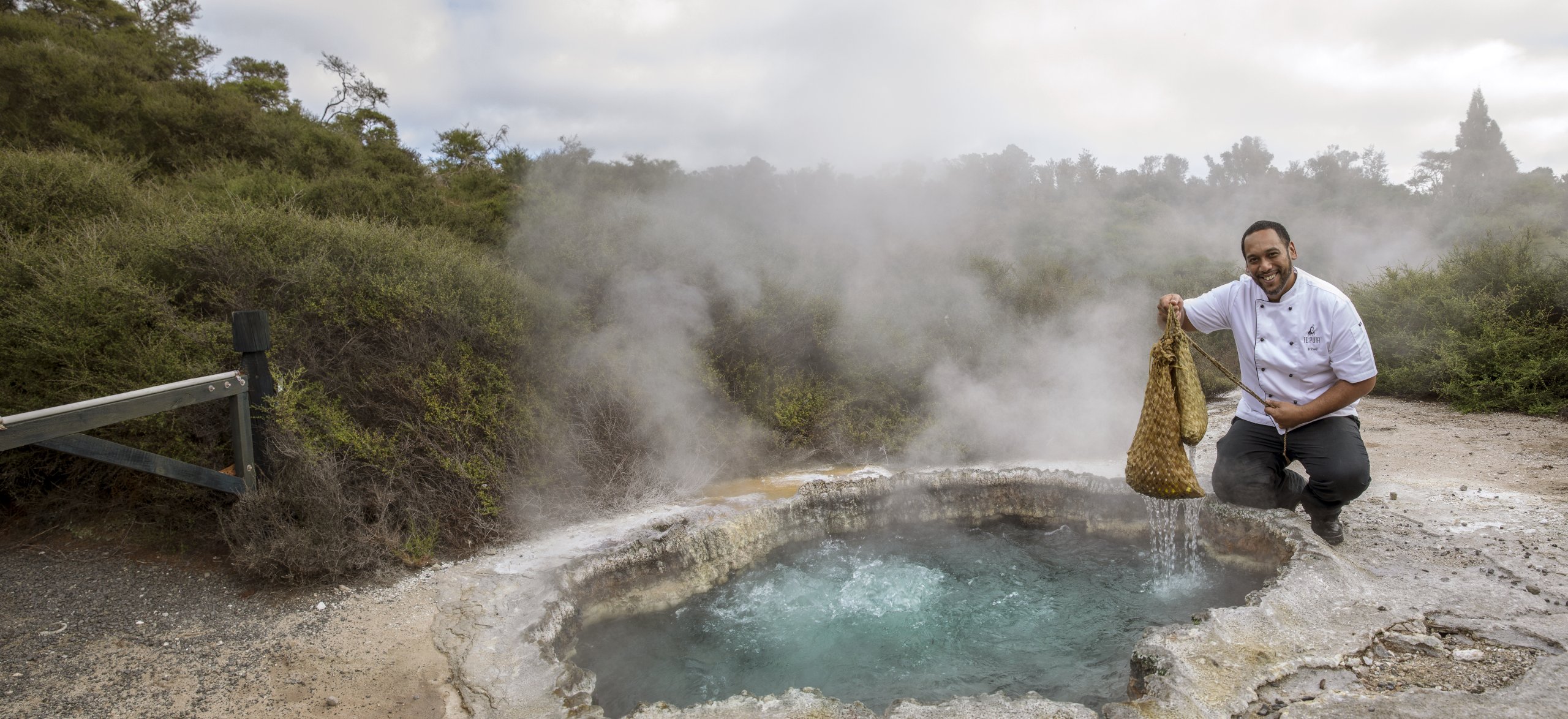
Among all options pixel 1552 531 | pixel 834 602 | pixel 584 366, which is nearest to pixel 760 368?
pixel 584 366

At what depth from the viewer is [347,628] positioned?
3020mm

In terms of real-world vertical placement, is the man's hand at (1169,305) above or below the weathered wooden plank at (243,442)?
above

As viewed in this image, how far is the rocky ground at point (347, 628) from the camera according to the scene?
225cm

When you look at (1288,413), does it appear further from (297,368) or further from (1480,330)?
(1480,330)

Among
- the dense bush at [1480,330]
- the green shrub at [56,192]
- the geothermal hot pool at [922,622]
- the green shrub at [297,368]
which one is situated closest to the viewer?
the geothermal hot pool at [922,622]

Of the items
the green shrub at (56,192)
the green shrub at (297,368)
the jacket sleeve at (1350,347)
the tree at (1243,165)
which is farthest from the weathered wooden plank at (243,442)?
the tree at (1243,165)

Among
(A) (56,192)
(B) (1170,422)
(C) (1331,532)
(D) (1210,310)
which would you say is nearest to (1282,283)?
(D) (1210,310)

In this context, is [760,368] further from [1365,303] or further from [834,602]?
[1365,303]

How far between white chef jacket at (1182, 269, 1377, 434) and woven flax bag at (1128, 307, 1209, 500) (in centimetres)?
52

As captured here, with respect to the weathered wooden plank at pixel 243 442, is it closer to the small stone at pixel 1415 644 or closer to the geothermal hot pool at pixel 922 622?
the geothermal hot pool at pixel 922 622

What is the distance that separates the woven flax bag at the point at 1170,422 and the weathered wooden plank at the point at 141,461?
4.05 metres

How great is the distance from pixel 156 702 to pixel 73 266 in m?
2.82

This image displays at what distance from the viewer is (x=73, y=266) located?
13.1ft

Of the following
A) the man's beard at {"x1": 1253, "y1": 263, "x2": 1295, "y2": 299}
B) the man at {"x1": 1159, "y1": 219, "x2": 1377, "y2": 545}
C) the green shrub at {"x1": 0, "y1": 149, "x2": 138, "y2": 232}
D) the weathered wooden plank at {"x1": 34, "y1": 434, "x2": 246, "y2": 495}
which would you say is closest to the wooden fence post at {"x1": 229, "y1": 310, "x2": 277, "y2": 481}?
the weathered wooden plank at {"x1": 34, "y1": 434, "x2": 246, "y2": 495}
